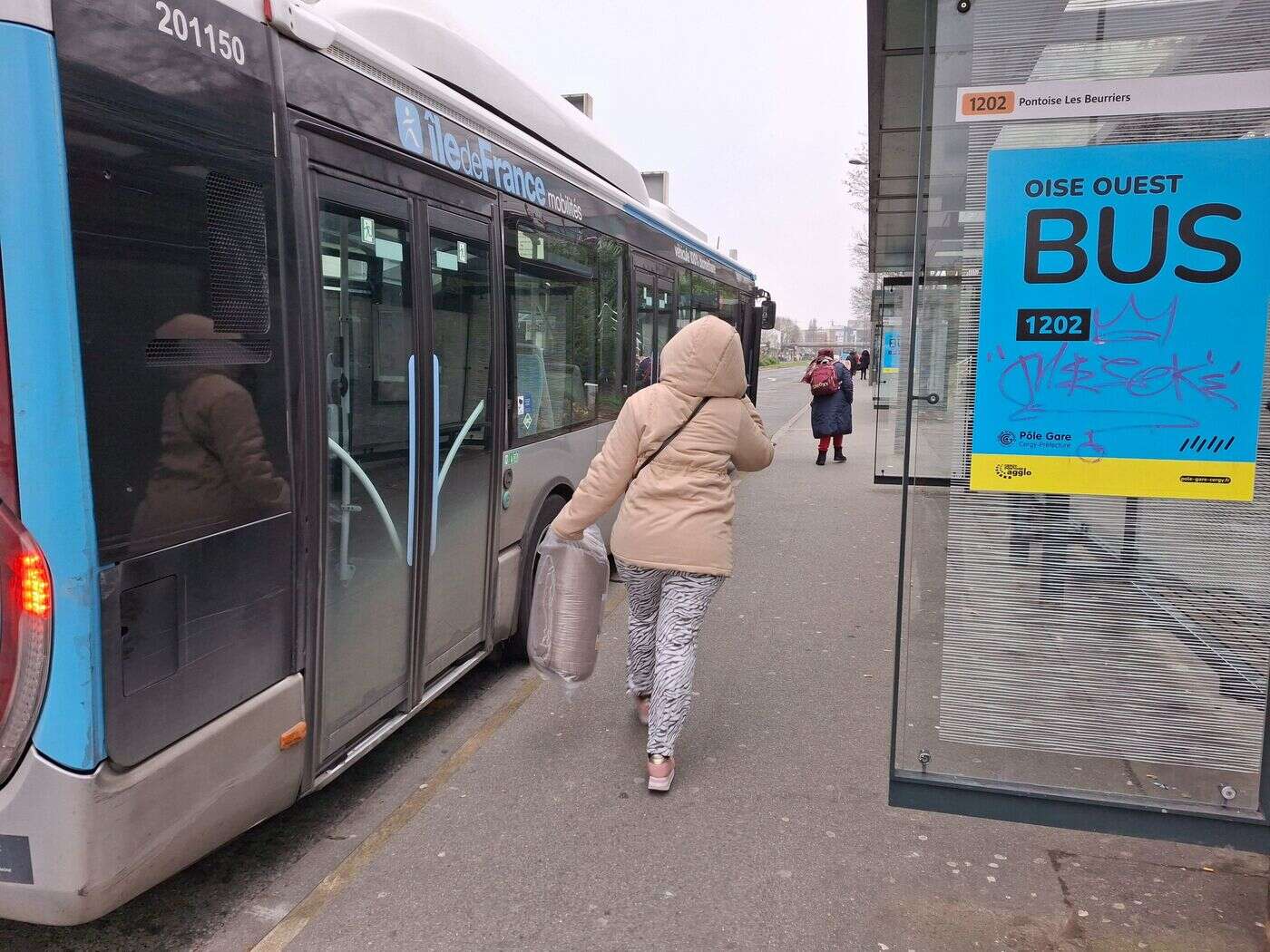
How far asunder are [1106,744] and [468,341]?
120 inches

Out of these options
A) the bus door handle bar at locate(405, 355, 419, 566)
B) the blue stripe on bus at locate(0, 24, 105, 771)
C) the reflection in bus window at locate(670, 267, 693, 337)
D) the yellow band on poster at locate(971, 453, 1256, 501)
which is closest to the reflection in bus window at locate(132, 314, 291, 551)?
the blue stripe on bus at locate(0, 24, 105, 771)

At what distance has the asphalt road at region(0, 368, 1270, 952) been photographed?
3.04m

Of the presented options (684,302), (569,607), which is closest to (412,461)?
(569,607)

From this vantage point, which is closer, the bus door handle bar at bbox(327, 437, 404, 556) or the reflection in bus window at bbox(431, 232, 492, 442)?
the bus door handle bar at bbox(327, 437, 404, 556)

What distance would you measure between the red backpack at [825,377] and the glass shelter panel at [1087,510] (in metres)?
11.5

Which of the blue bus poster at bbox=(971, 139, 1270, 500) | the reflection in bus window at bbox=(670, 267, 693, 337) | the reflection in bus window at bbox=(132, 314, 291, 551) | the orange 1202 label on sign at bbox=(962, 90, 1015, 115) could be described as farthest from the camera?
the reflection in bus window at bbox=(670, 267, 693, 337)

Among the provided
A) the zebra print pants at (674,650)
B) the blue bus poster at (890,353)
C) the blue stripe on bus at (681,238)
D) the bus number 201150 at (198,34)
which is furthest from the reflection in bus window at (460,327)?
the blue bus poster at (890,353)

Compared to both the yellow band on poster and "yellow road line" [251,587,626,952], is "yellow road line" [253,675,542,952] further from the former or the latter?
the yellow band on poster

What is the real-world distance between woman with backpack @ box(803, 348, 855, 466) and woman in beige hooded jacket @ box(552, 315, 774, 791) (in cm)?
1059

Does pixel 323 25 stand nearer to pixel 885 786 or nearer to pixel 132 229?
pixel 132 229

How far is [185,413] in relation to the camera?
2.61 meters

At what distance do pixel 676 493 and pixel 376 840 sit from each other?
1737 mm

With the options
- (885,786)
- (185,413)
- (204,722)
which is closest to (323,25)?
(185,413)

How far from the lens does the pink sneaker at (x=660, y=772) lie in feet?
13.0
